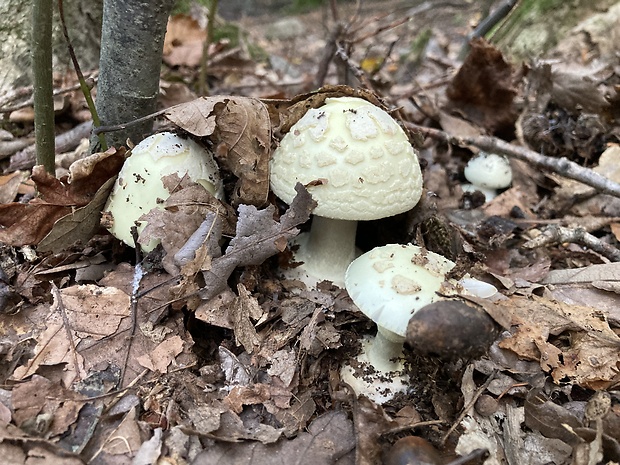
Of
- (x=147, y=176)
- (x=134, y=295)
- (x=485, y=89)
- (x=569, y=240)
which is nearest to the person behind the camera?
(x=134, y=295)

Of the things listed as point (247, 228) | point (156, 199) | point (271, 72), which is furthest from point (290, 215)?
point (271, 72)

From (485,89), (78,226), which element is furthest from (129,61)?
(485,89)

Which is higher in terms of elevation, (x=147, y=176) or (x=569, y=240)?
(x=147, y=176)

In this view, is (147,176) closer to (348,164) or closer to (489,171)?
(348,164)

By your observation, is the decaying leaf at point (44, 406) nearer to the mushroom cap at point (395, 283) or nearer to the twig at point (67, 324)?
the twig at point (67, 324)

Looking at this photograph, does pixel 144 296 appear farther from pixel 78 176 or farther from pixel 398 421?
pixel 398 421

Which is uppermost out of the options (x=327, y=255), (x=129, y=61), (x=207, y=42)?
(x=129, y=61)

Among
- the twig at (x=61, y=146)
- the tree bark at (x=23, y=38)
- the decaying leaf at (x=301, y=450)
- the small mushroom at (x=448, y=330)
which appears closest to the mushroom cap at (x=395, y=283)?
the small mushroom at (x=448, y=330)
